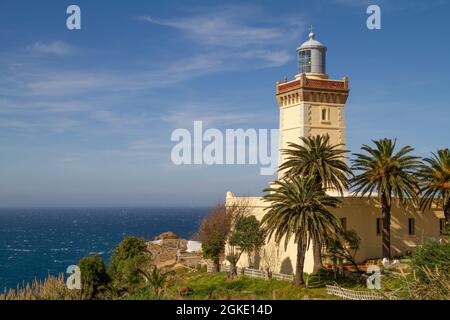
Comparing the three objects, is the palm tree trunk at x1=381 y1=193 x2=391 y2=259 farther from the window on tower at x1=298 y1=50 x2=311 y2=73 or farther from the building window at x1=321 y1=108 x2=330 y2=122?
the window on tower at x1=298 y1=50 x2=311 y2=73

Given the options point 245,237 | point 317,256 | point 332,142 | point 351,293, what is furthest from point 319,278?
point 332,142

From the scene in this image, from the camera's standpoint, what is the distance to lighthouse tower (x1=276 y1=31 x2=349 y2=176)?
41469mm

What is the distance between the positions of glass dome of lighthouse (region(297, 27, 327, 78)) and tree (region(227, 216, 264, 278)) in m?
13.7

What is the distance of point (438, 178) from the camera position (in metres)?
35.4

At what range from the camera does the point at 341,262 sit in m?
32.9

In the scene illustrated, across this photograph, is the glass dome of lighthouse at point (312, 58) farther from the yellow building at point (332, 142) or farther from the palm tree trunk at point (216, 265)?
the palm tree trunk at point (216, 265)

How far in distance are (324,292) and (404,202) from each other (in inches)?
419

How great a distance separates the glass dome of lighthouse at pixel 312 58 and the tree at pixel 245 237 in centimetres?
1370

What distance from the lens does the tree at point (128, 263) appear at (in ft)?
115

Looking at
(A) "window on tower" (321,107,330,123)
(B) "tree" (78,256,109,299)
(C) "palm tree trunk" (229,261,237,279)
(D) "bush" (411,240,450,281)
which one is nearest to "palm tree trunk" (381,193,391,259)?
(A) "window on tower" (321,107,330,123)
